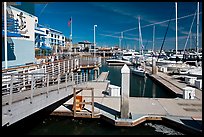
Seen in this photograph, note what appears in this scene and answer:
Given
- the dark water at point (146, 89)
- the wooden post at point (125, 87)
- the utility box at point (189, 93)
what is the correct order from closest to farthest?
the wooden post at point (125, 87), the utility box at point (189, 93), the dark water at point (146, 89)

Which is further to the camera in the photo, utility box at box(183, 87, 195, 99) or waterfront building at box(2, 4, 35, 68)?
waterfront building at box(2, 4, 35, 68)

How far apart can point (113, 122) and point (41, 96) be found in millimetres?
2855

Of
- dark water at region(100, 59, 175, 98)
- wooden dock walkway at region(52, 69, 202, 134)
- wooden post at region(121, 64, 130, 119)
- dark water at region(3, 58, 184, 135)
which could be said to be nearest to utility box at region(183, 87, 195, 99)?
wooden dock walkway at region(52, 69, 202, 134)

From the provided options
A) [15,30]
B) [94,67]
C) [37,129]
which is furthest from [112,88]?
[94,67]

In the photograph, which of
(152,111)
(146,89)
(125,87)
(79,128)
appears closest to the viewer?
(125,87)

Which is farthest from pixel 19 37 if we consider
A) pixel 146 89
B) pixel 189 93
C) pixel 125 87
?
pixel 146 89

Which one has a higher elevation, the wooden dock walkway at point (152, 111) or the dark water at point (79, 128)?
the wooden dock walkway at point (152, 111)

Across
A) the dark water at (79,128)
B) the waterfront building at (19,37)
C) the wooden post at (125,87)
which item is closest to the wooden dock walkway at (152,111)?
the dark water at (79,128)

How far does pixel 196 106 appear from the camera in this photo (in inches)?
399

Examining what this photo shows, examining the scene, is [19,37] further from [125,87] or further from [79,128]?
[125,87]

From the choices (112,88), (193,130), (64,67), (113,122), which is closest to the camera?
(193,130)

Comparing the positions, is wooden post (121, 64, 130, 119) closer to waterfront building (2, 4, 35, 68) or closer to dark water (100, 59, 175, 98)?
waterfront building (2, 4, 35, 68)

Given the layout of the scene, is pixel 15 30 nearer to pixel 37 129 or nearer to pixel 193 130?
pixel 37 129

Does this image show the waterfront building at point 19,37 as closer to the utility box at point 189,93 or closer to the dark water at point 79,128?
the dark water at point 79,128
